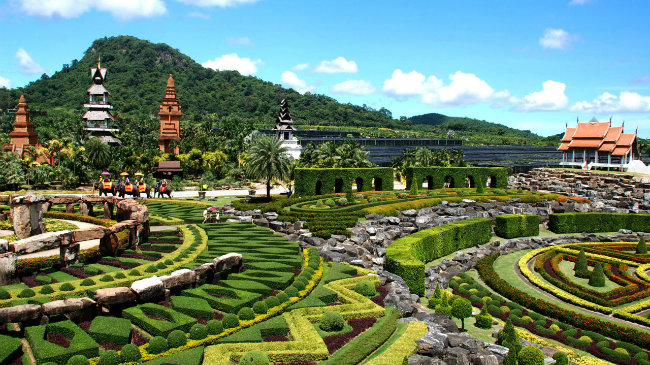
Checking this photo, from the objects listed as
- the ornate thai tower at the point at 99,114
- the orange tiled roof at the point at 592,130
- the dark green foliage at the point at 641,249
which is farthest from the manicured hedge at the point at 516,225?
the ornate thai tower at the point at 99,114

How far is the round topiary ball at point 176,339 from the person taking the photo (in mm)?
16484

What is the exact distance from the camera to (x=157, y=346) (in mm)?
16031

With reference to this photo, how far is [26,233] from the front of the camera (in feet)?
84.8

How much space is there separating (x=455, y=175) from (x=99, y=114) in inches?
2623

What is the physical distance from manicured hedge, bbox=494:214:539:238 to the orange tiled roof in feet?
164

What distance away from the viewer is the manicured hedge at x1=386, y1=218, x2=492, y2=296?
97.3ft

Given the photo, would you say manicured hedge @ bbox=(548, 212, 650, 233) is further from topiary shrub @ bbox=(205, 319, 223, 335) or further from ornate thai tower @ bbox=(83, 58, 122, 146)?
ornate thai tower @ bbox=(83, 58, 122, 146)

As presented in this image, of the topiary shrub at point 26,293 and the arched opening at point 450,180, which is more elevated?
the arched opening at point 450,180

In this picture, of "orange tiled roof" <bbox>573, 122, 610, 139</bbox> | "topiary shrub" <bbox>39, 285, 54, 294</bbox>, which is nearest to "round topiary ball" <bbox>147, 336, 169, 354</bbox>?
"topiary shrub" <bbox>39, 285, 54, 294</bbox>

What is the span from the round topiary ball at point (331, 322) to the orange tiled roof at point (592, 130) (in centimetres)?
8770

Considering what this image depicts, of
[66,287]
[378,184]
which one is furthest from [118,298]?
[378,184]

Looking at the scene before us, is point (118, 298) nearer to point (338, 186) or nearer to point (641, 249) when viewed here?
point (338, 186)

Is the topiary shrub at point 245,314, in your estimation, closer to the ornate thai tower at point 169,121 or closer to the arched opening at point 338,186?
the arched opening at point 338,186

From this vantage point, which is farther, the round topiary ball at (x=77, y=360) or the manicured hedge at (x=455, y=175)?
the manicured hedge at (x=455, y=175)
